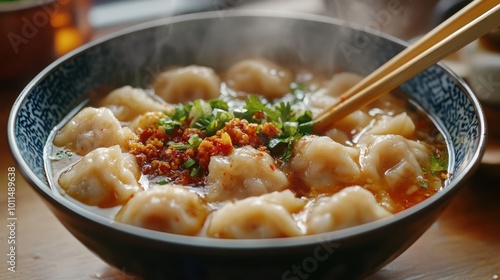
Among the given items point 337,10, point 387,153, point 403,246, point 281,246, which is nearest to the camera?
point 281,246

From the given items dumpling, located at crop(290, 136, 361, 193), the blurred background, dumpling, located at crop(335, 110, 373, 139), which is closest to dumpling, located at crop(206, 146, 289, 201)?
dumpling, located at crop(290, 136, 361, 193)

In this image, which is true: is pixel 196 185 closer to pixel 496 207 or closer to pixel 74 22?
pixel 496 207

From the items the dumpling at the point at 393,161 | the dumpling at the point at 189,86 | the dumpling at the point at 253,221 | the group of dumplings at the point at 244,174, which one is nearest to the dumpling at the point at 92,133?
the group of dumplings at the point at 244,174

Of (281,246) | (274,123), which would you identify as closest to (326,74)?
(274,123)

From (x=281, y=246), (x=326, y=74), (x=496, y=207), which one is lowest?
(x=281, y=246)

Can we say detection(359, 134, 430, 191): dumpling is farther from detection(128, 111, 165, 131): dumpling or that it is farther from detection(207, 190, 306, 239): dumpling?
detection(128, 111, 165, 131): dumpling

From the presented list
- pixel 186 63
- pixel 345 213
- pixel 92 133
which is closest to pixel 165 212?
pixel 345 213
